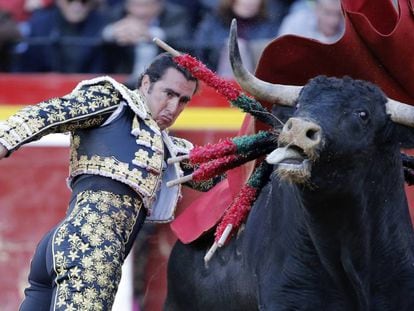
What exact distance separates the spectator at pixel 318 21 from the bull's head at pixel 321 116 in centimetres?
293

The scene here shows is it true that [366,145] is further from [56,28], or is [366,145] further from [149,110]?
[56,28]

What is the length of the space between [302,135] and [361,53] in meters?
0.86

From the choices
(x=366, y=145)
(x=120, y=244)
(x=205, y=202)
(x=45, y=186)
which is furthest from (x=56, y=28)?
(x=366, y=145)

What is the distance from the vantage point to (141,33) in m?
8.31

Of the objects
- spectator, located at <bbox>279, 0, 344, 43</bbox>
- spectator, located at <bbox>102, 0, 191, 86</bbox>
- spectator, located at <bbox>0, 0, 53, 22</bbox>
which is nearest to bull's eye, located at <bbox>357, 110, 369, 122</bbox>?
spectator, located at <bbox>279, 0, 344, 43</bbox>

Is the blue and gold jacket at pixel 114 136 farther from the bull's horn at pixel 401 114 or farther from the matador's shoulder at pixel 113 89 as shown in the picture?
the bull's horn at pixel 401 114

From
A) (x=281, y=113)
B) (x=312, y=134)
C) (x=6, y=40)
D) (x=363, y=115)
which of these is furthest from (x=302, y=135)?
(x=6, y=40)

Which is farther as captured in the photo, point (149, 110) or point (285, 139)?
point (149, 110)

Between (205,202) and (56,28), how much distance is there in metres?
2.77

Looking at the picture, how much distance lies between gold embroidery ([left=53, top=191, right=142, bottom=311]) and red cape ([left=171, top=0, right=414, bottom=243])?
64cm

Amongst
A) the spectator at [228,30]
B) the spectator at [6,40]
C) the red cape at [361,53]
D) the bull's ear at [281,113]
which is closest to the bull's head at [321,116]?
the bull's ear at [281,113]

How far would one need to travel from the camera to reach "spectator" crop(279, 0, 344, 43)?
8.18 metres

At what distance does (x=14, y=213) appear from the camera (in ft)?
25.4

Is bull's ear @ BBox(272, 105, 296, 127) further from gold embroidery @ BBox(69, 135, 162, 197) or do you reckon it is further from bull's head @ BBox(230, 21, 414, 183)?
gold embroidery @ BBox(69, 135, 162, 197)
